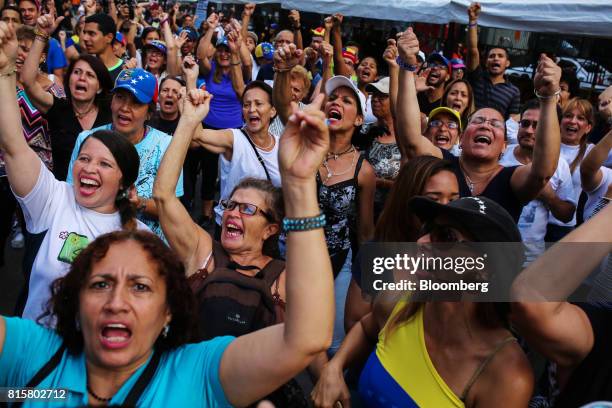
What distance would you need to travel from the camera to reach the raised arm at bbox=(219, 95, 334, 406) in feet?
4.66

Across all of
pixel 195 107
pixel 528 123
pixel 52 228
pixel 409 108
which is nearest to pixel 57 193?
pixel 52 228

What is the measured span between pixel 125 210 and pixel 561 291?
189cm

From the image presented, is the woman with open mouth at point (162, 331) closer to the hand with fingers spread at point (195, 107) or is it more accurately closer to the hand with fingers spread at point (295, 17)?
the hand with fingers spread at point (195, 107)

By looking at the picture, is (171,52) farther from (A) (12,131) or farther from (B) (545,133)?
(B) (545,133)

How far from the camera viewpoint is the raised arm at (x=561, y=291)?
1441 millimetres

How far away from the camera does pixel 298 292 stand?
4.67 feet

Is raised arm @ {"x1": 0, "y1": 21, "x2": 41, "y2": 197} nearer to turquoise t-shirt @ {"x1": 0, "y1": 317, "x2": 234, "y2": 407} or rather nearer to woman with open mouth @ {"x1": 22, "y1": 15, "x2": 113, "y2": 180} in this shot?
turquoise t-shirt @ {"x1": 0, "y1": 317, "x2": 234, "y2": 407}

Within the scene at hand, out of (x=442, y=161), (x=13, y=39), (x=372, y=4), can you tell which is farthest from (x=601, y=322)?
(x=372, y=4)

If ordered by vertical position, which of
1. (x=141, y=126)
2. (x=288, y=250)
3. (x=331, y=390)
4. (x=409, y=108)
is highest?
(x=409, y=108)

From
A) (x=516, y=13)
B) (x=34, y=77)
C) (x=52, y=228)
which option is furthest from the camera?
(x=516, y=13)

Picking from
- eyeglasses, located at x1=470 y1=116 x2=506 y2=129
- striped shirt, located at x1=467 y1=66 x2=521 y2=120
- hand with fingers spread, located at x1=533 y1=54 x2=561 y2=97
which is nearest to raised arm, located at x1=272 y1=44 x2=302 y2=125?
eyeglasses, located at x1=470 y1=116 x2=506 y2=129

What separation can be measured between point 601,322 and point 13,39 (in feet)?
7.49

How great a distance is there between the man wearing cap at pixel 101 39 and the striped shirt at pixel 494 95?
144 inches

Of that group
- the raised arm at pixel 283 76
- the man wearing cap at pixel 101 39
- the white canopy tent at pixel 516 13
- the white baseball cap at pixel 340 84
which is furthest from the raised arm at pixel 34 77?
the white canopy tent at pixel 516 13
